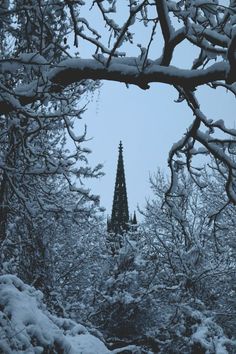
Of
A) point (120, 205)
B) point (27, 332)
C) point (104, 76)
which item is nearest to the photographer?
point (104, 76)

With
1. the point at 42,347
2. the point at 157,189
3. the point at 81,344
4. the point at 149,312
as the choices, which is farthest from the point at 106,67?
the point at 157,189

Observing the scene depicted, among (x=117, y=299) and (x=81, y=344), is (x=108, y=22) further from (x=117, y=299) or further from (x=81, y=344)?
(x=117, y=299)

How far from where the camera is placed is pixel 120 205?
37125 mm

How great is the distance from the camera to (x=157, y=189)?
18.0m

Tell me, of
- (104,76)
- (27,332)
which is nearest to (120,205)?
(27,332)

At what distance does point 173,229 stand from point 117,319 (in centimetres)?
501

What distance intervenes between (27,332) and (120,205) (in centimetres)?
3329

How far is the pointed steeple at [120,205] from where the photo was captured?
34.8 m

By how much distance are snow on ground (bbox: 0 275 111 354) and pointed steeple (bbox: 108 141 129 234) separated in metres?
29.0

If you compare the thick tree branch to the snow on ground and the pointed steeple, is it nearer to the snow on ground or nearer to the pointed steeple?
the snow on ground

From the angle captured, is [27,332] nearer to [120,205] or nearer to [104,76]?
[104,76]

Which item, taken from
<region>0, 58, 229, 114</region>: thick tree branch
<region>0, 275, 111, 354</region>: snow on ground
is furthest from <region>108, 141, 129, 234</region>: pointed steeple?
<region>0, 58, 229, 114</region>: thick tree branch

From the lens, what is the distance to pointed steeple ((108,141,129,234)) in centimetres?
3476

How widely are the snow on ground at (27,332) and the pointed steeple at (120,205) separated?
29.0 m
